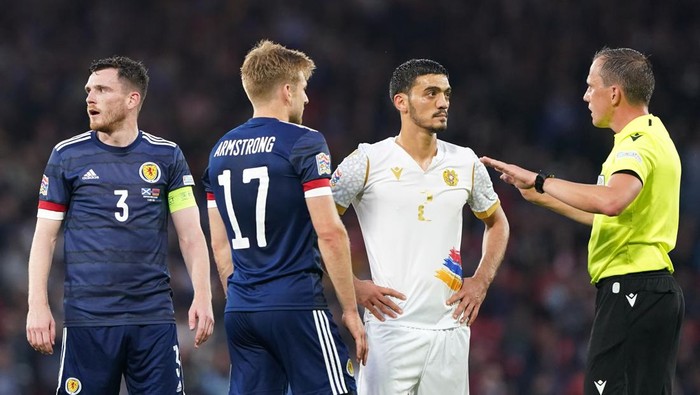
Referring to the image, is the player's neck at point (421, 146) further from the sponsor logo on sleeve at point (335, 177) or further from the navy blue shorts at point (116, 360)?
the navy blue shorts at point (116, 360)

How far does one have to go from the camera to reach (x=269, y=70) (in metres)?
5.29

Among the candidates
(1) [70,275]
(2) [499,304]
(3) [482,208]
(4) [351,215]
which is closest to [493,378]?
(2) [499,304]

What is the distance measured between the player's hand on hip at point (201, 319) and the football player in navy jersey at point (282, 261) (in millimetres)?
338

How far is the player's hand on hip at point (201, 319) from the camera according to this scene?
18.3ft

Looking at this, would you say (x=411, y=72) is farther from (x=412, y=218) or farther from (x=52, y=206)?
(x=52, y=206)

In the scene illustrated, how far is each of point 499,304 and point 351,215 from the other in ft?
6.91

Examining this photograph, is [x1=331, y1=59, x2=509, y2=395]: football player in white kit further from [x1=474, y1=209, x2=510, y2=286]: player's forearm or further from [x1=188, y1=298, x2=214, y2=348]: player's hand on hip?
[x1=188, y1=298, x2=214, y2=348]: player's hand on hip

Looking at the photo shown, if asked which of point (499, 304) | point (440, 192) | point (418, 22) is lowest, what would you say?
point (499, 304)

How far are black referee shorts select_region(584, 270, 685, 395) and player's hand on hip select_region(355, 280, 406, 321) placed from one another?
3.38 ft

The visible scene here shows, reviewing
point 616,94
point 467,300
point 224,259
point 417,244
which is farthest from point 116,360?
point 616,94

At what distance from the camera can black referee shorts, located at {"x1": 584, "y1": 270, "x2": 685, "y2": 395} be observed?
537 centimetres

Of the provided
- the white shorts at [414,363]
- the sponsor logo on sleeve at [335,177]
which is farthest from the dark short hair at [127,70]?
the white shorts at [414,363]

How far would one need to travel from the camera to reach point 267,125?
5.24 m

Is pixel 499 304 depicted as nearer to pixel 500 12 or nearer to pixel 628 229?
pixel 500 12
